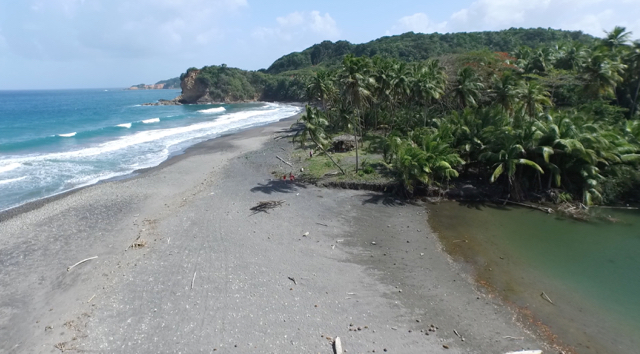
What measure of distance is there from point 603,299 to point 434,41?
373ft

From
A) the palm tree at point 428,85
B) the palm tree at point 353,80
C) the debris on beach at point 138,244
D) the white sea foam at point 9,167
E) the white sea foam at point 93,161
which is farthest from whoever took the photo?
the white sea foam at point 9,167

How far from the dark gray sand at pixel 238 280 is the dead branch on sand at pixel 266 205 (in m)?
0.56

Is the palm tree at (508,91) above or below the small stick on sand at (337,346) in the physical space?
above

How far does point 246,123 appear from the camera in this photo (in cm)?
6675

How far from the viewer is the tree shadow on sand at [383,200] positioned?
22.6 m

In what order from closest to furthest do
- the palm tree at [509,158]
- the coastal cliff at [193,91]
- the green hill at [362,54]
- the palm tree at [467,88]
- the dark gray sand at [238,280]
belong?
the dark gray sand at [238,280] → the palm tree at [509,158] → the palm tree at [467,88] → the green hill at [362,54] → the coastal cliff at [193,91]

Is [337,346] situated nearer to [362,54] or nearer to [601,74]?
[601,74]

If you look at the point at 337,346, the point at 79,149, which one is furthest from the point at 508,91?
the point at 79,149

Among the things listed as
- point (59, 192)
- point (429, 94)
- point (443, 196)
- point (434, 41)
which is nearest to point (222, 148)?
point (59, 192)

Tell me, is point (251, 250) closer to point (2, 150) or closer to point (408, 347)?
point (408, 347)

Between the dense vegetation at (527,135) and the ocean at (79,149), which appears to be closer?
the dense vegetation at (527,135)

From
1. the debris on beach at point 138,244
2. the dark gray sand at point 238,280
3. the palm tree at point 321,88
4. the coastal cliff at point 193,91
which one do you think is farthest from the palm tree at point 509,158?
the coastal cliff at point 193,91

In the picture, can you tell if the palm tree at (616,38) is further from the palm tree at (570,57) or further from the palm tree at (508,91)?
the palm tree at (508,91)

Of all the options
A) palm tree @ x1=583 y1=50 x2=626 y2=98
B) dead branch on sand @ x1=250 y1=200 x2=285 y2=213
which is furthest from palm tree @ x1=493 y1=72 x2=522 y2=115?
dead branch on sand @ x1=250 y1=200 x2=285 y2=213
